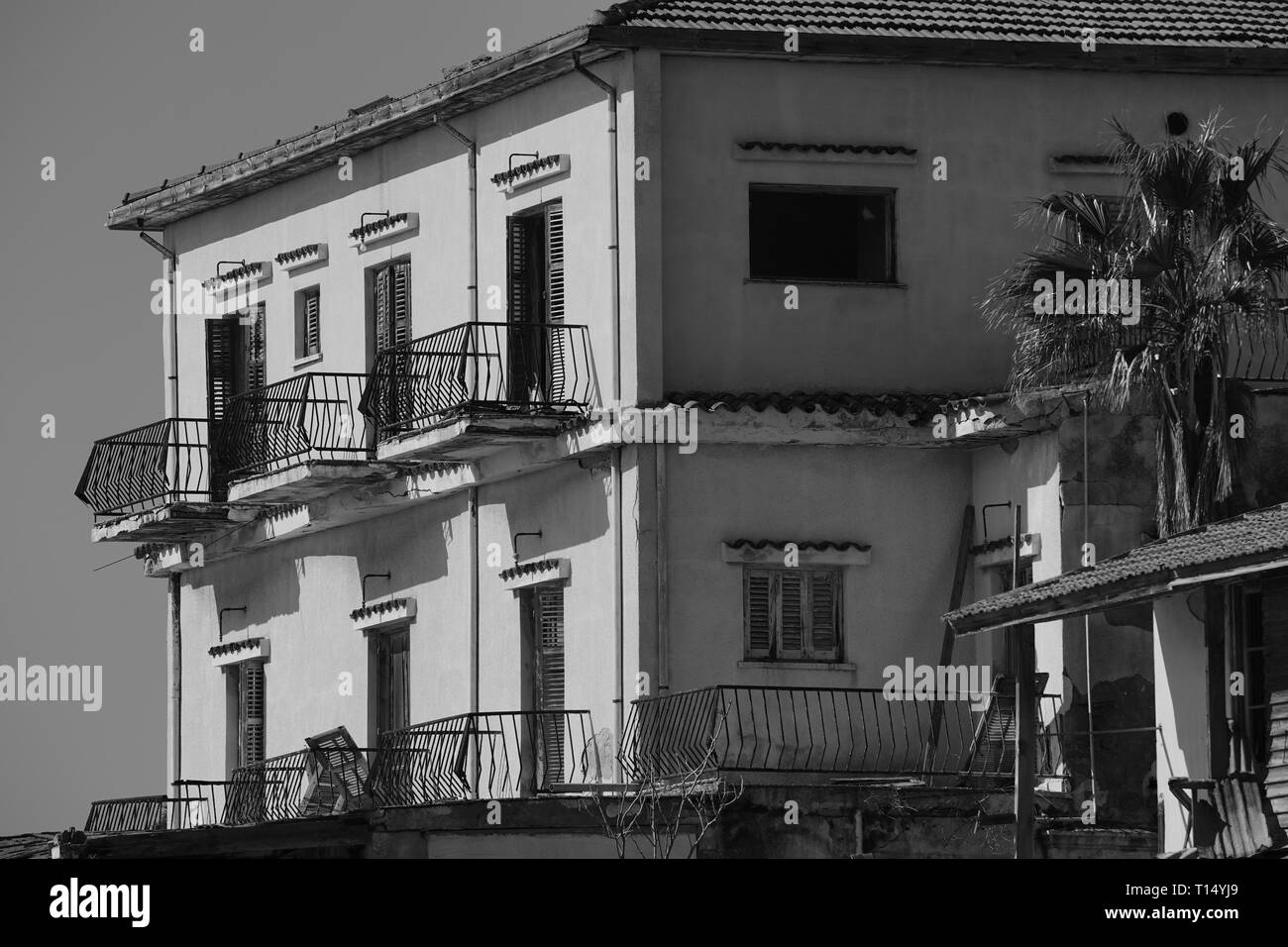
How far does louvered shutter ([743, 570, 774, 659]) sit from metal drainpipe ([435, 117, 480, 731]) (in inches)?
156

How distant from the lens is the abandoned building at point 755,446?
3303 cm

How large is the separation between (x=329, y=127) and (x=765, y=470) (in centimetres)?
837

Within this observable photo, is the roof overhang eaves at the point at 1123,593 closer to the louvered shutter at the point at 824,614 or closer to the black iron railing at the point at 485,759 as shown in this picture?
the louvered shutter at the point at 824,614

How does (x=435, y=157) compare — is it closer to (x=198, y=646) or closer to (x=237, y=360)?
(x=237, y=360)

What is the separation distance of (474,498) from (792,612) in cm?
459

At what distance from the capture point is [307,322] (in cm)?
4106

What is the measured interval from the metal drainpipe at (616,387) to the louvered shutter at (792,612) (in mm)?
1709

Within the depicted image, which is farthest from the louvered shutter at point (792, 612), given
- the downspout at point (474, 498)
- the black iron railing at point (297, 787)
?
the black iron railing at point (297, 787)

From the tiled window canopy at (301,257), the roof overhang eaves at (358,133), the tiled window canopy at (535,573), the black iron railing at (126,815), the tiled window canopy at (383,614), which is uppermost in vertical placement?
the roof overhang eaves at (358,133)

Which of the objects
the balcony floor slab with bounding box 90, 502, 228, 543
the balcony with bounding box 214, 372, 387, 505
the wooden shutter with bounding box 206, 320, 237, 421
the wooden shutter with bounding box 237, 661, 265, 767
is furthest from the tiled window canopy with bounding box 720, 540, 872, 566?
the wooden shutter with bounding box 206, 320, 237, 421

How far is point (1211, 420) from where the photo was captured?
1232 inches

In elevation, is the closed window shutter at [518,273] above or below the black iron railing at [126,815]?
above

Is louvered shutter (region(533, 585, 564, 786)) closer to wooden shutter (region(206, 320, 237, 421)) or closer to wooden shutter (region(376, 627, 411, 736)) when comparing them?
wooden shutter (region(376, 627, 411, 736))
